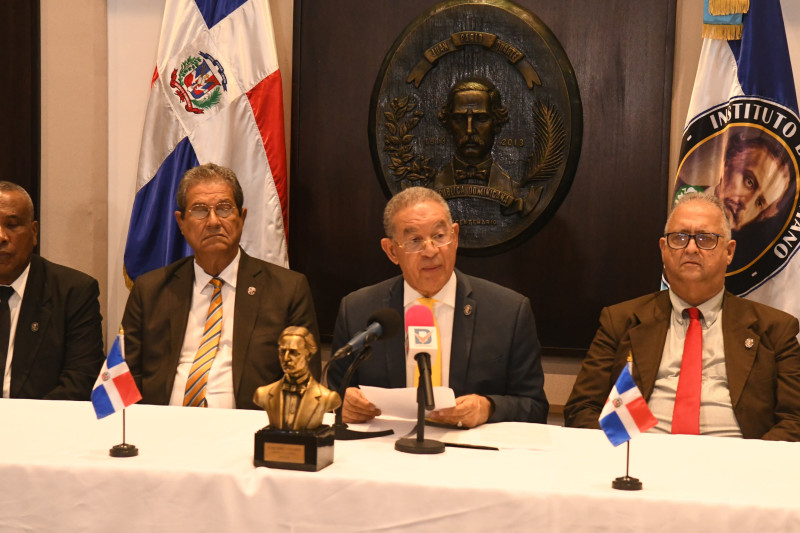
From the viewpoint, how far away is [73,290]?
3586 mm

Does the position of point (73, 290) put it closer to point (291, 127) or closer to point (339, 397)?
point (291, 127)

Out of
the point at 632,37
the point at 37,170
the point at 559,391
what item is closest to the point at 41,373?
the point at 37,170

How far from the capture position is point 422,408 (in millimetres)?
2199

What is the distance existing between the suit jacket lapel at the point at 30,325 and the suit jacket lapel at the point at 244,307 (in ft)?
2.93

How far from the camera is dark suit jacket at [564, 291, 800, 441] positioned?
2863mm

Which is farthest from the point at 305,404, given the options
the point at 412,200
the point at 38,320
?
the point at 38,320

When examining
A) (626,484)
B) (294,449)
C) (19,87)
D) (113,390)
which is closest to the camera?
(626,484)

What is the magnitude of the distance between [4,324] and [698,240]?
2901mm

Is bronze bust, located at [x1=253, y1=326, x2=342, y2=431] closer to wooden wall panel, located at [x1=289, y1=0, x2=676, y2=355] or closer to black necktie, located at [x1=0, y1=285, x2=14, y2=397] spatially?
black necktie, located at [x1=0, y1=285, x2=14, y2=397]

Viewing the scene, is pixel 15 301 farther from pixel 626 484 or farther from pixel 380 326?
pixel 626 484

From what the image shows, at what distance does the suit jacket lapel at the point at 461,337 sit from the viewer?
2.86 metres

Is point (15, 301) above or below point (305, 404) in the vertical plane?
above

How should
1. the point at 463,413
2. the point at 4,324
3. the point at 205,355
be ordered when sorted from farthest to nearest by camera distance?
the point at 4,324 < the point at 205,355 < the point at 463,413

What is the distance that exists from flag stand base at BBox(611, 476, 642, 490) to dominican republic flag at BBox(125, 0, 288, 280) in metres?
2.57
